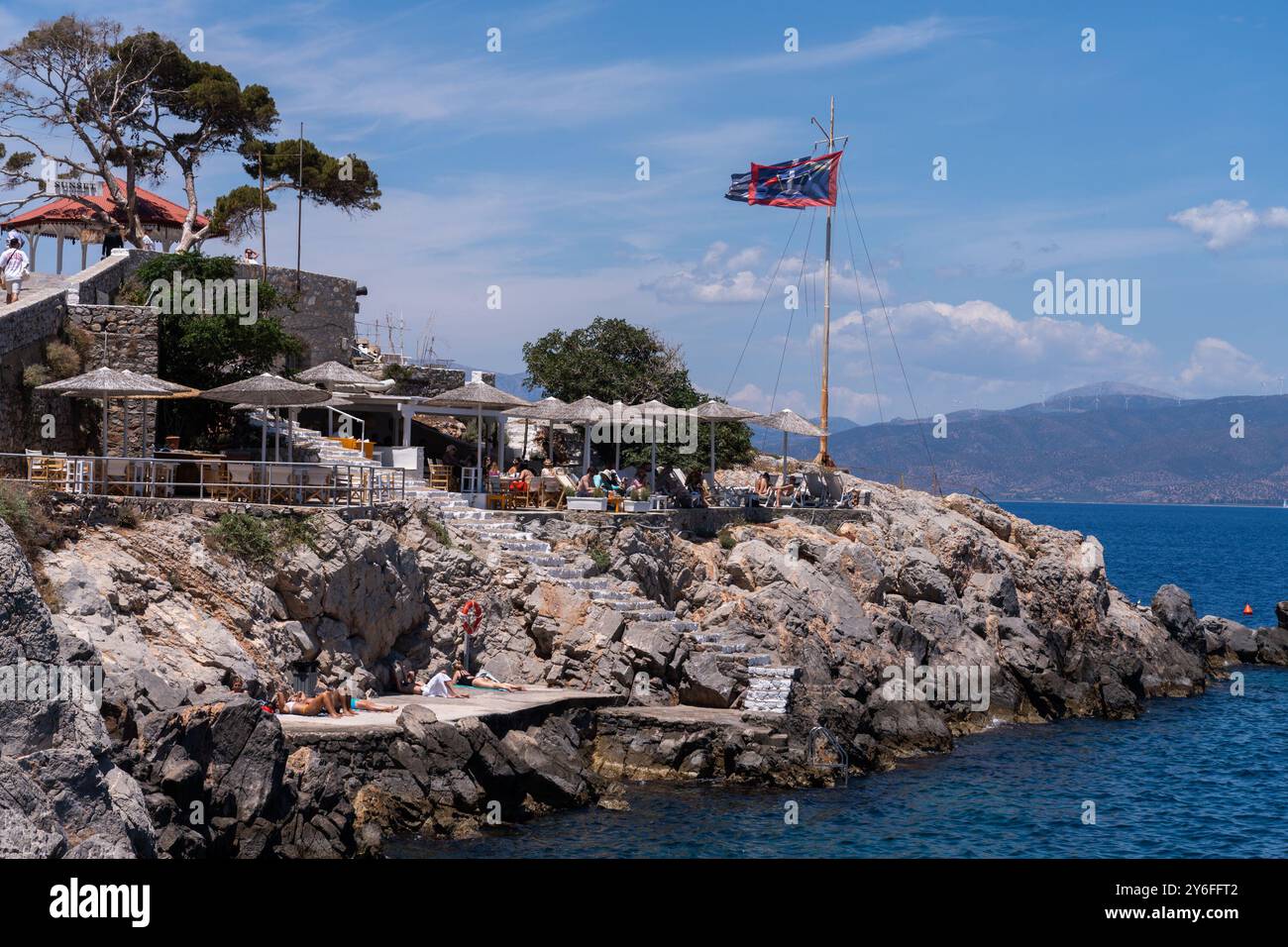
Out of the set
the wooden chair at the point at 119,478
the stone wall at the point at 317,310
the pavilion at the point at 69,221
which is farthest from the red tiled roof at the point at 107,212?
the wooden chair at the point at 119,478

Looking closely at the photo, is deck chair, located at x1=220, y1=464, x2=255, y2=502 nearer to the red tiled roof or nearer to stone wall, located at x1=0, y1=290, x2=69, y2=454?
stone wall, located at x1=0, y1=290, x2=69, y2=454

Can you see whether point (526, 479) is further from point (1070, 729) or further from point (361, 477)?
point (1070, 729)

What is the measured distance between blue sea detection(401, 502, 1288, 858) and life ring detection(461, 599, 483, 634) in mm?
5402

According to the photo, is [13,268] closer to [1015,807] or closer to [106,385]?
[106,385]

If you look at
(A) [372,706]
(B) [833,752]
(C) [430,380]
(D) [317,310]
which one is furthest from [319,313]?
(B) [833,752]

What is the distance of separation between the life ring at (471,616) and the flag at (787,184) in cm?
1947

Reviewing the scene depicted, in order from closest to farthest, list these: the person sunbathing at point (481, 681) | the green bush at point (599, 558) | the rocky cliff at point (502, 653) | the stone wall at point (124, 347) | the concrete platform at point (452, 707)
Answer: the rocky cliff at point (502, 653) → the concrete platform at point (452, 707) → the person sunbathing at point (481, 681) → the stone wall at point (124, 347) → the green bush at point (599, 558)

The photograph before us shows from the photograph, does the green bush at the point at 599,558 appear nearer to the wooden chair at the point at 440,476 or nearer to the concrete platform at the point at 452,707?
the concrete platform at the point at 452,707

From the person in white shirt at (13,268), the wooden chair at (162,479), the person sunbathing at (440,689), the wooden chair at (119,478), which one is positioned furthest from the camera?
the person in white shirt at (13,268)

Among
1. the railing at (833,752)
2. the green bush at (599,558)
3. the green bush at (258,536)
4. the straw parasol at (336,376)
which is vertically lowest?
the railing at (833,752)

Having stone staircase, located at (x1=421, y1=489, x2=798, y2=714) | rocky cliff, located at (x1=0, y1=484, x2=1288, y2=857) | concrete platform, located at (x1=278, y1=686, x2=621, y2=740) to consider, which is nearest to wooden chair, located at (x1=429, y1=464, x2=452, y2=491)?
stone staircase, located at (x1=421, y1=489, x2=798, y2=714)

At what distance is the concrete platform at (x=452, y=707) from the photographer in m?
21.4
